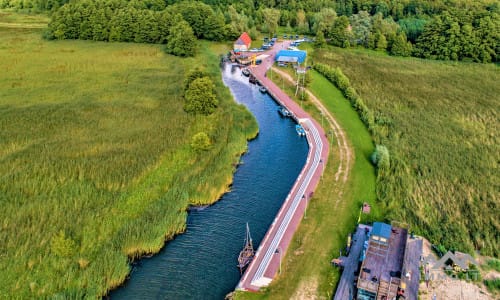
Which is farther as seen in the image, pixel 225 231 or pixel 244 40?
pixel 244 40

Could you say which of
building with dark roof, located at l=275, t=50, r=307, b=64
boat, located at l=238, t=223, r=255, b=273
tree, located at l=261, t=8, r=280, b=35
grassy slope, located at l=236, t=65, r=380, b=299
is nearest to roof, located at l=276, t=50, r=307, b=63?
building with dark roof, located at l=275, t=50, r=307, b=64

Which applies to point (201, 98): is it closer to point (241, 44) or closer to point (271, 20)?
point (241, 44)

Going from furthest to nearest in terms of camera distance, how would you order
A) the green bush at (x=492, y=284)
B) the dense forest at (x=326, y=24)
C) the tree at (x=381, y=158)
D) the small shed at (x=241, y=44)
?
the small shed at (x=241, y=44) < the dense forest at (x=326, y=24) < the tree at (x=381, y=158) < the green bush at (x=492, y=284)

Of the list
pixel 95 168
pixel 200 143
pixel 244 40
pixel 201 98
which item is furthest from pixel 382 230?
pixel 244 40

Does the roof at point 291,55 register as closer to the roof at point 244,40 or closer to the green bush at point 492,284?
the roof at point 244,40

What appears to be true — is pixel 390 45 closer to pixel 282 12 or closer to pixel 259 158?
pixel 282 12

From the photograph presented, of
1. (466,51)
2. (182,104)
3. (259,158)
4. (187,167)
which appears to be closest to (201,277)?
(187,167)

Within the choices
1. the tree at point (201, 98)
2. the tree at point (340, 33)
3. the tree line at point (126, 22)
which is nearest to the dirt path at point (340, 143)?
the tree at point (201, 98)
